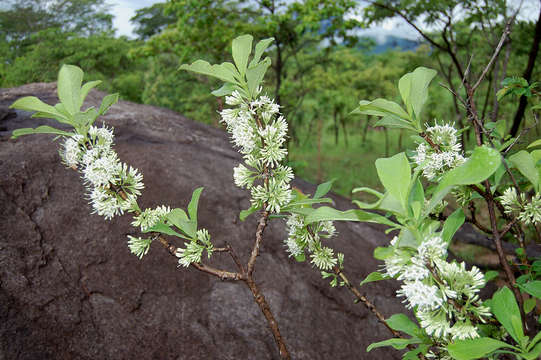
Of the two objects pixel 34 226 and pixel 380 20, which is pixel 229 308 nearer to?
pixel 34 226

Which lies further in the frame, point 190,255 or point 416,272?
point 190,255

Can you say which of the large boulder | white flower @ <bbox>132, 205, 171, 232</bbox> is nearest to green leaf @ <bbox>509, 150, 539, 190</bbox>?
white flower @ <bbox>132, 205, 171, 232</bbox>

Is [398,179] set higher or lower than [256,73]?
lower

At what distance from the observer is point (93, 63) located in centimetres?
771

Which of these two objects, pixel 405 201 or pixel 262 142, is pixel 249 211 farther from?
pixel 405 201

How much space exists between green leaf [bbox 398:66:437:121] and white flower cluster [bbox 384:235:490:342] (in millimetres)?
346

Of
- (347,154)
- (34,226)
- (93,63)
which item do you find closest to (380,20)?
(93,63)

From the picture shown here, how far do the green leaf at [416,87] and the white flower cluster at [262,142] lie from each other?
0.32 m

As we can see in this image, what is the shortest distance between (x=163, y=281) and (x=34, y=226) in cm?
95

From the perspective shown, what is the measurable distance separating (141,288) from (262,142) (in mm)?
1778

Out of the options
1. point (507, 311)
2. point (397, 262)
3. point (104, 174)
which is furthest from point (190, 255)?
point (507, 311)

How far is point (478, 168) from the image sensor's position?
0.60 metres

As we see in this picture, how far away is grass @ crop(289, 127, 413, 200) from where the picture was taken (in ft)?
33.5

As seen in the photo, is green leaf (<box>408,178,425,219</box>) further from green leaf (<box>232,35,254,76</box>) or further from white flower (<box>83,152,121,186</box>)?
white flower (<box>83,152,121,186</box>)
